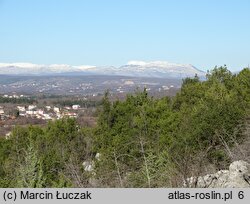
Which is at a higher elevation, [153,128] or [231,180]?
[231,180]

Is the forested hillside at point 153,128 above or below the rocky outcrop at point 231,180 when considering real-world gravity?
below

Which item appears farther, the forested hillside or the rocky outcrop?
the forested hillside

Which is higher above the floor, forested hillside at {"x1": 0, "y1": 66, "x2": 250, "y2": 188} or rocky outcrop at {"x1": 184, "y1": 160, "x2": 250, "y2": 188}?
rocky outcrop at {"x1": 184, "y1": 160, "x2": 250, "y2": 188}

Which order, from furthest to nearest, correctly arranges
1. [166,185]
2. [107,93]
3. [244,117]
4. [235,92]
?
[107,93]
[235,92]
[244,117]
[166,185]

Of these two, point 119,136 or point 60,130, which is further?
point 60,130

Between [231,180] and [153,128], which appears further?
[153,128]

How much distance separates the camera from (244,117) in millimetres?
18906

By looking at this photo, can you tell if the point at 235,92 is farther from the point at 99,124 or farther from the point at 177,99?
the point at 99,124

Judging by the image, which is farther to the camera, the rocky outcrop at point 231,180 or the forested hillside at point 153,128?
the forested hillside at point 153,128

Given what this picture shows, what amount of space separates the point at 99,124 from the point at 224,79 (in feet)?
30.4
